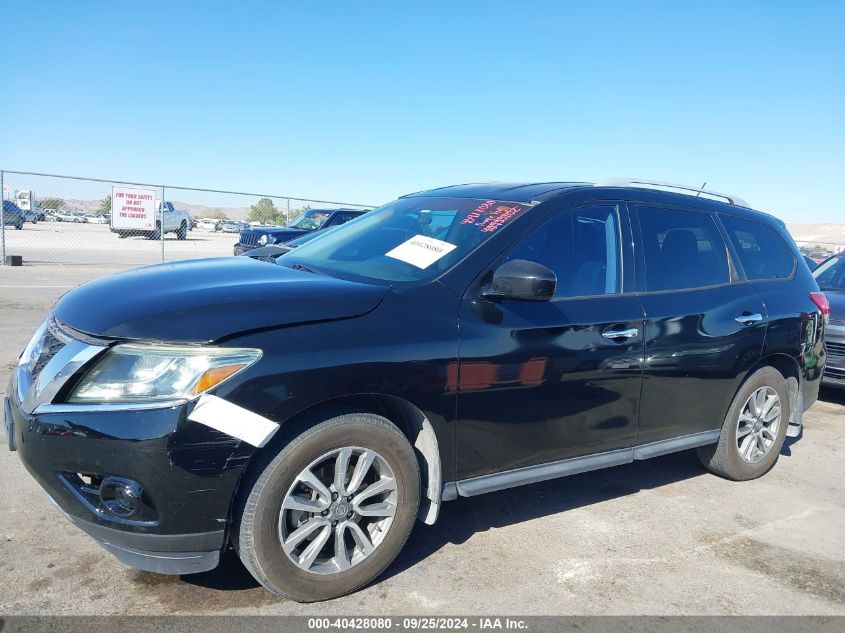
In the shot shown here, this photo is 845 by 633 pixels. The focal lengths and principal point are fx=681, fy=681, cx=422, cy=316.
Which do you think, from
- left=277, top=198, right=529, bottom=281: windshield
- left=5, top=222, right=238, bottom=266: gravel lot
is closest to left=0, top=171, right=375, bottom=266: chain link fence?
left=5, top=222, right=238, bottom=266: gravel lot

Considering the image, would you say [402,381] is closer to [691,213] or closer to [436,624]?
[436,624]

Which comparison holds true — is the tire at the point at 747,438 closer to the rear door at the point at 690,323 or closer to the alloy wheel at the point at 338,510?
the rear door at the point at 690,323

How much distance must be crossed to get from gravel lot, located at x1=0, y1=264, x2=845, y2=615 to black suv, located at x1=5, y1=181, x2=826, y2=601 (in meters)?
0.28

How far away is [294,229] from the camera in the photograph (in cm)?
1590

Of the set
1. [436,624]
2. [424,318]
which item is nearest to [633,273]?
[424,318]

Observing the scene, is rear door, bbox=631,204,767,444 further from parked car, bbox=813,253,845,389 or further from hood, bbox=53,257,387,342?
parked car, bbox=813,253,845,389

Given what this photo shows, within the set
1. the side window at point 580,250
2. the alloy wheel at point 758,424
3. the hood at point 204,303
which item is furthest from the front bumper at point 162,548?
the alloy wheel at point 758,424

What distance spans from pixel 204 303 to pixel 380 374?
0.76m

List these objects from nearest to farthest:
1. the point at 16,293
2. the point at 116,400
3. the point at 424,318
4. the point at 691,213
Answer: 1. the point at 116,400
2. the point at 424,318
3. the point at 691,213
4. the point at 16,293

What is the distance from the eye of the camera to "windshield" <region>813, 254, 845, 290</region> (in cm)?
761

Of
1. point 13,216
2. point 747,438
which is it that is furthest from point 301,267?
point 13,216

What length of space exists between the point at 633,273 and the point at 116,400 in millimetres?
2721

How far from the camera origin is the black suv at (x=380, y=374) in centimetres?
251

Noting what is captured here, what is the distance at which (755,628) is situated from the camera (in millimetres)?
2881
